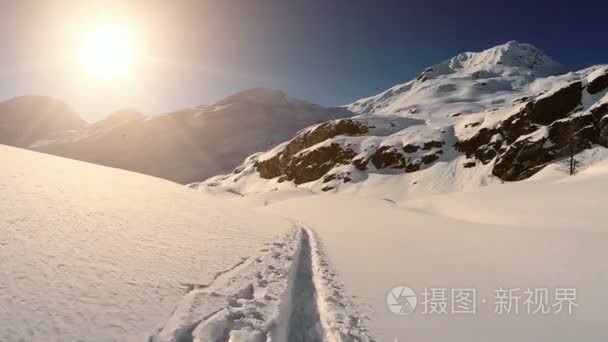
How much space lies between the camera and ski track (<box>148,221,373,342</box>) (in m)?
6.73

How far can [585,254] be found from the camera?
11703mm

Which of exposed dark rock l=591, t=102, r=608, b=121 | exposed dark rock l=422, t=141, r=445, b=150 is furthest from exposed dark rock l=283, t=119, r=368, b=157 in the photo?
exposed dark rock l=591, t=102, r=608, b=121

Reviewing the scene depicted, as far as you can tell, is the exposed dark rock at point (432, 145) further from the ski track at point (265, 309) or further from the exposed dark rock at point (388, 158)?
the ski track at point (265, 309)

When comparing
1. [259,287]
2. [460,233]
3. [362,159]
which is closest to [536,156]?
[362,159]

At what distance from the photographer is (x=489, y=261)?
1217cm

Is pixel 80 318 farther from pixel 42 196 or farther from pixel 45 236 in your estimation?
pixel 42 196

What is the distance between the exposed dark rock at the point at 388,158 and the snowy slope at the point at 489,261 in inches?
2929

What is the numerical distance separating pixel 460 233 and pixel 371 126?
390ft

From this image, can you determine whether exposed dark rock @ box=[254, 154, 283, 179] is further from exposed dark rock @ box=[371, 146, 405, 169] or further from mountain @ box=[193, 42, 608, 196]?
exposed dark rock @ box=[371, 146, 405, 169]

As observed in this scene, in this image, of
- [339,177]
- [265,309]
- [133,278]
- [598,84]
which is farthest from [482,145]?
[133,278]

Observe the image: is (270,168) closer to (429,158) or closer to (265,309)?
(429,158)

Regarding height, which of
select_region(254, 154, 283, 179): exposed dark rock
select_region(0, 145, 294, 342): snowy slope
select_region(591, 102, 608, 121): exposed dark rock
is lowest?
select_region(0, 145, 294, 342): snowy slope

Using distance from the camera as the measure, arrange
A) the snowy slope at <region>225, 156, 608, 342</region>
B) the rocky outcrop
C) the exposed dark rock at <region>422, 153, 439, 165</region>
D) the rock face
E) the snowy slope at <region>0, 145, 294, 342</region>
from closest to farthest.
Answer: the snowy slope at <region>0, 145, 294, 342</region>
the snowy slope at <region>225, 156, 608, 342</region>
the rock face
the exposed dark rock at <region>422, 153, 439, 165</region>
the rocky outcrop

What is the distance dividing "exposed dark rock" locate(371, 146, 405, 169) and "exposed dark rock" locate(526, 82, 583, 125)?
33.0m
